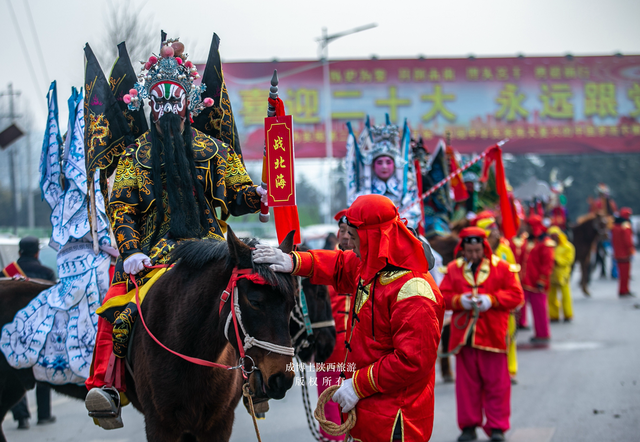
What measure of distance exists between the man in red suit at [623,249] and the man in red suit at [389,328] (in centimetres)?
1595

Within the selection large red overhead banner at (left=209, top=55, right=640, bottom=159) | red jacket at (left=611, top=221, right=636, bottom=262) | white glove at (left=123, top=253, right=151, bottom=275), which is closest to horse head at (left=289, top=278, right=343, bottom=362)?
white glove at (left=123, top=253, right=151, bottom=275)

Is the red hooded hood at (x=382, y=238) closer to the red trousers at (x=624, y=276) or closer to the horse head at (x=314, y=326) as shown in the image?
the horse head at (x=314, y=326)

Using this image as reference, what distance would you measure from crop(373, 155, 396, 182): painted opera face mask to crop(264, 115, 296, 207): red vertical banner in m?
3.50

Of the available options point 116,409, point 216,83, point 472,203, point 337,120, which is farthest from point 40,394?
point 337,120

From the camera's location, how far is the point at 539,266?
38.6 feet

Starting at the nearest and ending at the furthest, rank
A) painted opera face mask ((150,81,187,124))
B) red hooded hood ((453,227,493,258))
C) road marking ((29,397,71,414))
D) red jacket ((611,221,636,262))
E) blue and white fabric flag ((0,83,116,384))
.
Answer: painted opera face mask ((150,81,187,124)) → blue and white fabric flag ((0,83,116,384)) → red hooded hood ((453,227,493,258)) → road marking ((29,397,71,414)) → red jacket ((611,221,636,262))

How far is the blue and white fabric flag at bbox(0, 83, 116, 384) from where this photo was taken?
509 cm

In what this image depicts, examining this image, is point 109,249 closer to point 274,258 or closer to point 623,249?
point 274,258

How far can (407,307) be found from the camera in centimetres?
299

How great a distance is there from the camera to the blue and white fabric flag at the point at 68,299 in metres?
5.09

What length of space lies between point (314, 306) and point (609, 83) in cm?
2216

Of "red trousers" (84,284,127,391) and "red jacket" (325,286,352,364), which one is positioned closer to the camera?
"red trousers" (84,284,127,391)

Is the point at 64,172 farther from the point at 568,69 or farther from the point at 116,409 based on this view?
the point at 568,69

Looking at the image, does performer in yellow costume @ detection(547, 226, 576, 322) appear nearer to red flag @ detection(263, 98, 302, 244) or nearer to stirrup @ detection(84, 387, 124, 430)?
red flag @ detection(263, 98, 302, 244)
